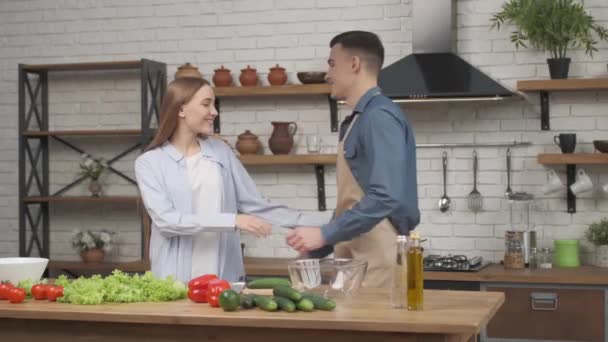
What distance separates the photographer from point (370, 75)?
13.7 feet

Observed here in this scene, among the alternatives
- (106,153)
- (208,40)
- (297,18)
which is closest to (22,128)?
(106,153)

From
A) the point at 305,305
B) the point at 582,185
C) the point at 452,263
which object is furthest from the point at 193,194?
the point at 582,185

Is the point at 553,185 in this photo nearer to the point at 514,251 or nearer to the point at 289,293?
the point at 514,251

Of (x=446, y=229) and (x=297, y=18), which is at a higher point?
(x=297, y=18)

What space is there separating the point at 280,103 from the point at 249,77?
29 cm

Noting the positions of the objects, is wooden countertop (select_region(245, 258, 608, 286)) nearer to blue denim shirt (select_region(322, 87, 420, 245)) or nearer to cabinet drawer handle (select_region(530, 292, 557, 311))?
cabinet drawer handle (select_region(530, 292, 557, 311))

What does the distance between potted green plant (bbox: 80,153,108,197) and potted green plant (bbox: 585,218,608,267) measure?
309 cm

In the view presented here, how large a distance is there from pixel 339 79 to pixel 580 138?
232 cm

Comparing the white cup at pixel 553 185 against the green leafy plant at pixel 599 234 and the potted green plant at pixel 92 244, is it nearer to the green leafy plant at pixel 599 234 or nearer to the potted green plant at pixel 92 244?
the green leafy plant at pixel 599 234

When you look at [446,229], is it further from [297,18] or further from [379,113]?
[379,113]

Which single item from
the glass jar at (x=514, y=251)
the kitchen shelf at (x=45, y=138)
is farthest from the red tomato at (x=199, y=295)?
the kitchen shelf at (x=45, y=138)

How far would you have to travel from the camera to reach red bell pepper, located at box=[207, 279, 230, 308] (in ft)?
10.7

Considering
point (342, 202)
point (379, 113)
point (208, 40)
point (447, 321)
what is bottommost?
point (447, 321)

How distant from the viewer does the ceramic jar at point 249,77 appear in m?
6.37
